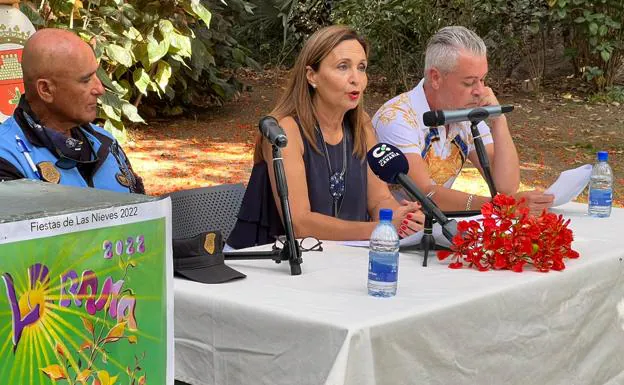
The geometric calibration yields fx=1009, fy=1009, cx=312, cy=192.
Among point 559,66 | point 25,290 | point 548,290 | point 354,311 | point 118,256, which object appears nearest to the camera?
point 25,290

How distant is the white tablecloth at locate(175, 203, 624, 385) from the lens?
2.33m

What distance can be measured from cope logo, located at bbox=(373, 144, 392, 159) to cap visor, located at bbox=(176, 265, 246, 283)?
54 cm

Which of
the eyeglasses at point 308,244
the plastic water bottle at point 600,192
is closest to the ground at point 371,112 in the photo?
the plastic water bottle at point 600,192

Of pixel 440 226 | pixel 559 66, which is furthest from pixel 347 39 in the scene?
pixel 559 66

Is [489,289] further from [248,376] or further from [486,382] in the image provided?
[248,376]

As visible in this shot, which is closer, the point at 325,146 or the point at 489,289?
the point at 489,289

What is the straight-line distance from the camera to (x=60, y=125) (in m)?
3.24

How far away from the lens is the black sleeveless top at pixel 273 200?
142 inches

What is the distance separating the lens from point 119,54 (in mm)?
7754

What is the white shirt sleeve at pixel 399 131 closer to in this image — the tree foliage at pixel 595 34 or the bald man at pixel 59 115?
the bald man at pixel 59 115

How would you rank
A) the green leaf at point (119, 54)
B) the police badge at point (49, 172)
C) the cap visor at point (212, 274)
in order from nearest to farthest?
1. the cap visor at point (212, 274)
2. the police badge at point (49, 172)
3. the green leaf at point (119, 54)

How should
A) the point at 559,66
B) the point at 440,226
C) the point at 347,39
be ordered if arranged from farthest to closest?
the point at 559,66, the point at 347,39, the point at 440,226

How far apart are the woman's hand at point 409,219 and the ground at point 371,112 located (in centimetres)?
440

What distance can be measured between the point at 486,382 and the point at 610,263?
2.50 ft
